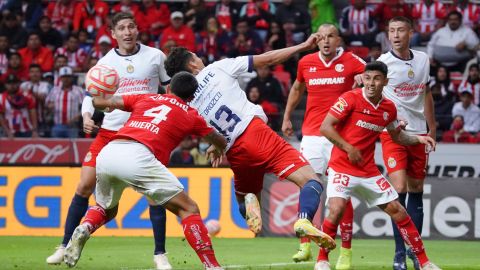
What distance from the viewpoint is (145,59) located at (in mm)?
11625

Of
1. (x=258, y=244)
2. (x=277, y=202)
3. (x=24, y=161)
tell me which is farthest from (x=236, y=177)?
(x=24, y=161)

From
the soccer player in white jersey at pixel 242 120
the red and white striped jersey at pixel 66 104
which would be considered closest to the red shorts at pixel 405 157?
the soccer player in white jersey at pixel 242 120

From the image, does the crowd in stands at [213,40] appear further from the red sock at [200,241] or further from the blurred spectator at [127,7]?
the red sock at [200,241]

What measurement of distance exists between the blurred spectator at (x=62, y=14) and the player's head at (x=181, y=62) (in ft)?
46.0

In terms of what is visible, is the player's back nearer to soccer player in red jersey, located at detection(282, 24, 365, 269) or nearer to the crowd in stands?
soccer player in red jersey, located at detection(282, 24, 365, 269)

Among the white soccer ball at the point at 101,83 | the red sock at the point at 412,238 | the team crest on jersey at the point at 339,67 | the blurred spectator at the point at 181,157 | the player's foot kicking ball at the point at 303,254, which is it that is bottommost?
the blurred spectator at the point at 181,157

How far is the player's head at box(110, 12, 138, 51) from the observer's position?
1159 centimetres

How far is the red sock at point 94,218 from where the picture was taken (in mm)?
9730

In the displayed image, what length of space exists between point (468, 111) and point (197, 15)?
7042 mm

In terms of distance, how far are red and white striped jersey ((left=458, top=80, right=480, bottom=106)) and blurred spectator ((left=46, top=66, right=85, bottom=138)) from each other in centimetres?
745

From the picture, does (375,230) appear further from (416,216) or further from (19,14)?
(19,14)

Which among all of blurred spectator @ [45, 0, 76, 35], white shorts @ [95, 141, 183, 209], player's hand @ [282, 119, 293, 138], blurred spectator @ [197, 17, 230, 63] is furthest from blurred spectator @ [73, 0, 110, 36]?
white shorts @ [95, 141, 183, 209]

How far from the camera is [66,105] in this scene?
2027 centimetres

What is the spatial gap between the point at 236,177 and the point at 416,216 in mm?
2179
